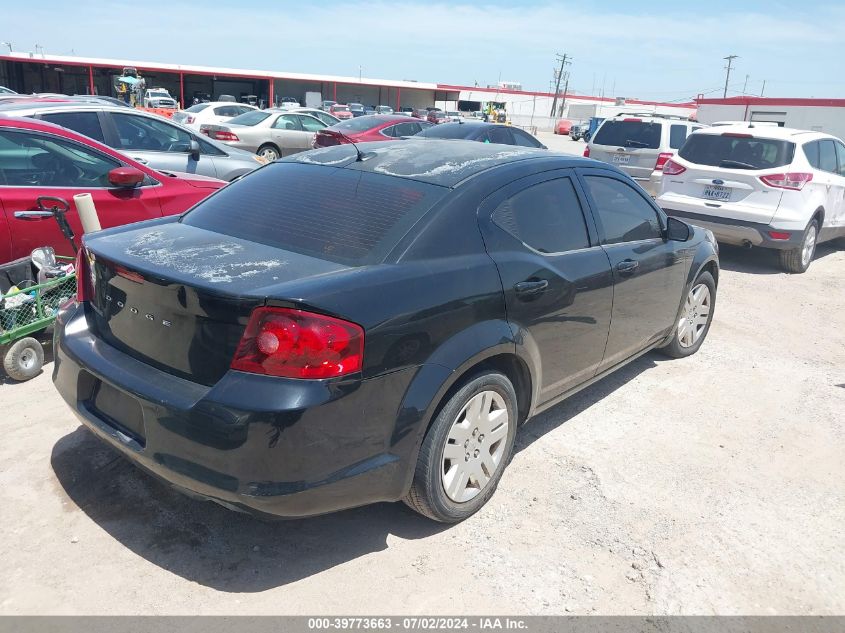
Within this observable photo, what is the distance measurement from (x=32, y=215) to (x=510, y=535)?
402 centimetres

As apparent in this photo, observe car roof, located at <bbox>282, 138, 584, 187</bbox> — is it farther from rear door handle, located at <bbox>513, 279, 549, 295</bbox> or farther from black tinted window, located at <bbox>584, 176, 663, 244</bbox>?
rear door handle, located at <bbox>513, 279, 549, 295</bbox>

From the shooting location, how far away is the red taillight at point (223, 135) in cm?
1582

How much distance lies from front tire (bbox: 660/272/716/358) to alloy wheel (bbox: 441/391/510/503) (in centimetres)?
250

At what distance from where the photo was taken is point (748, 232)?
27.3 feet

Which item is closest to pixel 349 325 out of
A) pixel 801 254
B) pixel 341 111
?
pixel 801 254

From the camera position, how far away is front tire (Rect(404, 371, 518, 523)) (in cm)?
294

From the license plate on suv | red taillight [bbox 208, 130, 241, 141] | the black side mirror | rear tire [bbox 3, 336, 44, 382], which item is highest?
the black side mirror

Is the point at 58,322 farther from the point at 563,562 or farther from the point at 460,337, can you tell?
the point at 563,562

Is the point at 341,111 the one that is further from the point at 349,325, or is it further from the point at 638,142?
the point at 349,325

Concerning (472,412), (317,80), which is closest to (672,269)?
(472,412)

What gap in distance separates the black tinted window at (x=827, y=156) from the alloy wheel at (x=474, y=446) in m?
7.64

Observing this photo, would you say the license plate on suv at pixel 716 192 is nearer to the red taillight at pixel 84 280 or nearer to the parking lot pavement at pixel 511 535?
the parking lot pavement at pixel 511 535

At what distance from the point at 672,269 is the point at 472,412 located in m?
2.35

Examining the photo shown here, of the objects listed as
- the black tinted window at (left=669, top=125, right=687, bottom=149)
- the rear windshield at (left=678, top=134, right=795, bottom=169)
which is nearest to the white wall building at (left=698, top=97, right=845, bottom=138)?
the black tinted window at (left=669, top=125, right=687, bottom=149)
